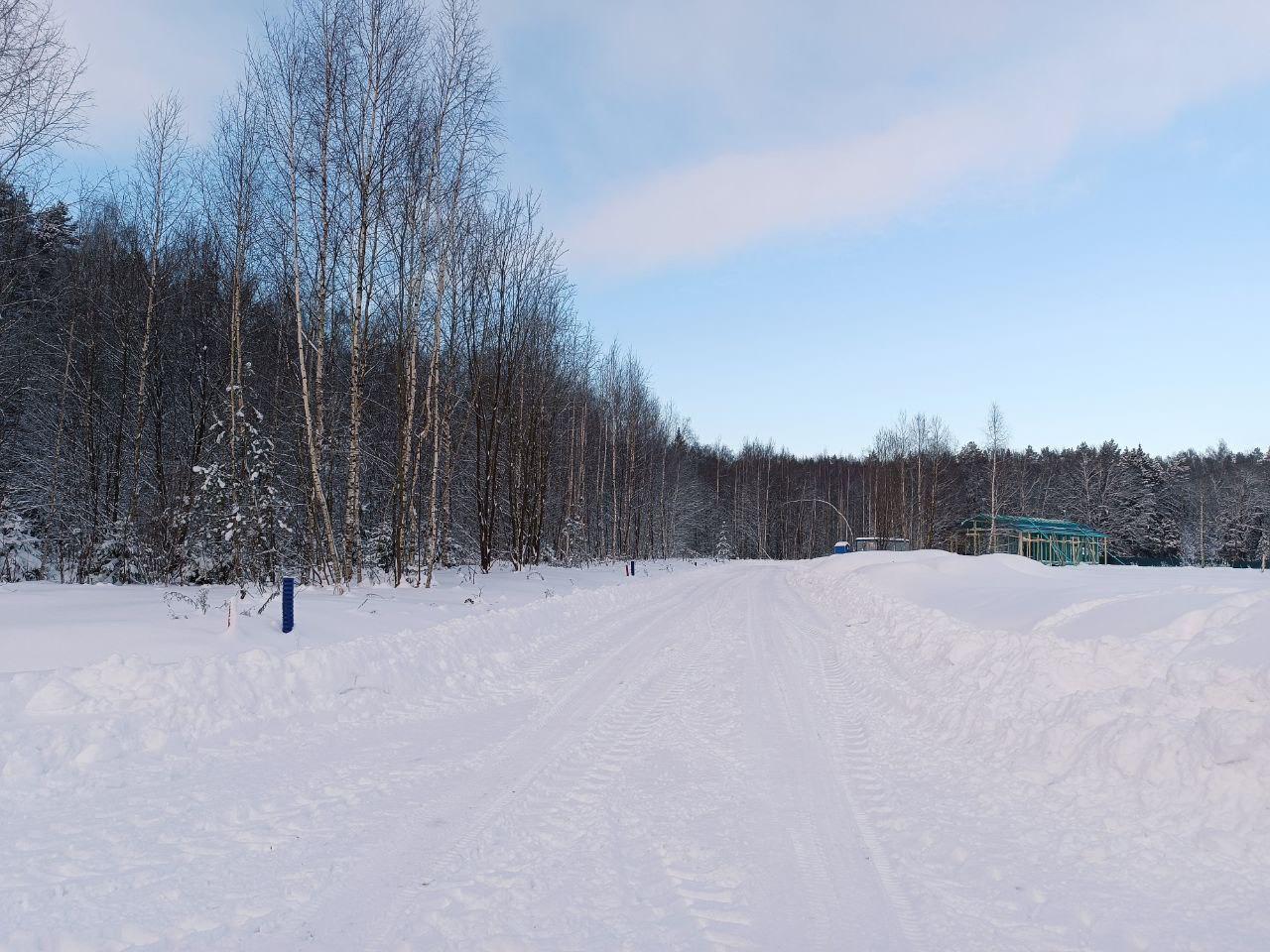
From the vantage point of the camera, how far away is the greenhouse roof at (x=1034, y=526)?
5203 centimetres

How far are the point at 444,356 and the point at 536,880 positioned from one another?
22.2 meters

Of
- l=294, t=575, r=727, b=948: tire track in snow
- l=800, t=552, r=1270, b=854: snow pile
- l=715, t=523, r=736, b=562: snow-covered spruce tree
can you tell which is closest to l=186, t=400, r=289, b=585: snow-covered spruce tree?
l=294, t=575, r=727, b=948: tire track in snow

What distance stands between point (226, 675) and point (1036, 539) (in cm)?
5909

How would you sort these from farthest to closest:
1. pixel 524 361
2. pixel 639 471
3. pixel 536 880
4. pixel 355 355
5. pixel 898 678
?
pixel 639 471 < pixel 524 361 < pixel 355 355 < pixel 898 678 < pixel 536 880

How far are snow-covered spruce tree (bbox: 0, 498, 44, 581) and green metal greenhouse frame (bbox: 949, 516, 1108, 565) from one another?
2159 inches

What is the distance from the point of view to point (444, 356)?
2383 centimetres

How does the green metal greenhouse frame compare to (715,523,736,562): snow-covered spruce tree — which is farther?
(715,523,736,562): snow-covered spruce tree

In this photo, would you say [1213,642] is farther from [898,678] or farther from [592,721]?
[592,721]

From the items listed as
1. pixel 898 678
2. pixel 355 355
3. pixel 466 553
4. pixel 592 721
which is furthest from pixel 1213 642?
pixel 466 553

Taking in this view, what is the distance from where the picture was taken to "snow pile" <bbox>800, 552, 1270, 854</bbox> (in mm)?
4688

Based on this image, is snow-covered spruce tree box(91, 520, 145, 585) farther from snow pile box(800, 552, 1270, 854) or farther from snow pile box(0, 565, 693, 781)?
snow pile box(800, 552, 1270, 854)

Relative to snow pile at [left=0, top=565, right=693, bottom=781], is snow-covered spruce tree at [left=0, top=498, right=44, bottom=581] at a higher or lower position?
higher

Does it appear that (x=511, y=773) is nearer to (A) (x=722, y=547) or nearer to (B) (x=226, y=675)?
(B) (x=226, y=675)

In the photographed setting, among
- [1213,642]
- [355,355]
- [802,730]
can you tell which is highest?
[355,355]
